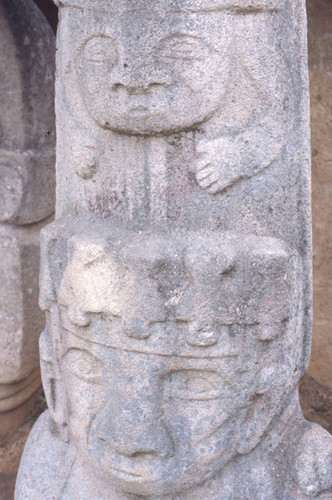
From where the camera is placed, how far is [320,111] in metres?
1.92

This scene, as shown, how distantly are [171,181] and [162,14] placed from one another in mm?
302

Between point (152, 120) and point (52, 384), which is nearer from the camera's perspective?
point (152, 120)

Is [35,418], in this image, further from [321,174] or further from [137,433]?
[321,174]

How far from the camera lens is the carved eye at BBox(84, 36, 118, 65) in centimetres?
119

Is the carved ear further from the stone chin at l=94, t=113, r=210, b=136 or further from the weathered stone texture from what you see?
the weathered stone texture

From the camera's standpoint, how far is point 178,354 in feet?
4.05

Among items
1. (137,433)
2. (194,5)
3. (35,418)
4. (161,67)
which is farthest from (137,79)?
(35,418)

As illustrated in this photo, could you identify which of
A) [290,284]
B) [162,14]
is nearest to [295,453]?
[290,284]

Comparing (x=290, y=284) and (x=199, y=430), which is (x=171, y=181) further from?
(x=199, y=430)

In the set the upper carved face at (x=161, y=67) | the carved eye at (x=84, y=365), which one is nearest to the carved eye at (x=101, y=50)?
the upper carved face at (x=161, y=67)

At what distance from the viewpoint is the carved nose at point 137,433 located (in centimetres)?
123

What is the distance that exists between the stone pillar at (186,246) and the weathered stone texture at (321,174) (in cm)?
65

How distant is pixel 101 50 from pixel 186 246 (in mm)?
396

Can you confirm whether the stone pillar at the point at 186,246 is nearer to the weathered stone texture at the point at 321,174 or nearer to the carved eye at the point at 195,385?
the carved eye at the point at 195,385
